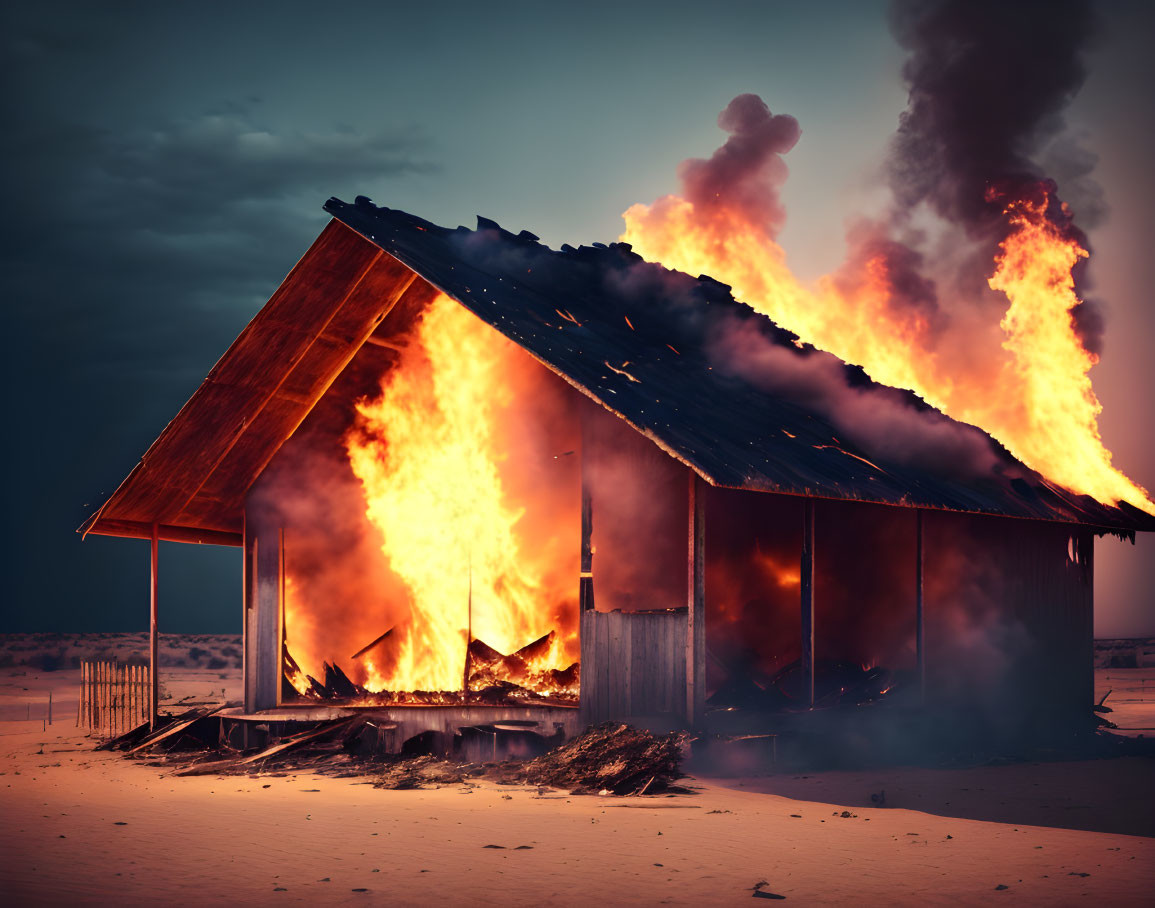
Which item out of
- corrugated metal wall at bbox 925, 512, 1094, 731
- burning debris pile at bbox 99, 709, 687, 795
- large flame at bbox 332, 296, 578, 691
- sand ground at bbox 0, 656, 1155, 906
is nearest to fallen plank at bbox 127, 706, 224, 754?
burning debris pile at bbox 99, 709, 687, 795

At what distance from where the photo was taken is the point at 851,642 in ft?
63.6

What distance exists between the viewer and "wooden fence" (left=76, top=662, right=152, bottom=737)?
20.7 m

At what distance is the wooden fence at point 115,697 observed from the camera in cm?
2072

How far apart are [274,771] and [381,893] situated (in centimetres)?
788

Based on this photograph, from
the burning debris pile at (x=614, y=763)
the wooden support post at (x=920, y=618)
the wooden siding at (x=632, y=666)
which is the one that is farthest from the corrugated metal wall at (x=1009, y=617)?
the burning debris pile at (x=614, y=763)

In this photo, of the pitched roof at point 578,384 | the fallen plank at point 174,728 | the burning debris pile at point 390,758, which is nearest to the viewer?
the burning debris pile at point 390,758

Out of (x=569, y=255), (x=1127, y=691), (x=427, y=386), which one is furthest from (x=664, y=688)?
(x=1127, y=691)

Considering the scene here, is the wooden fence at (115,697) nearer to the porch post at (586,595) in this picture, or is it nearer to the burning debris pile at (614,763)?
the porch post at (586,595)

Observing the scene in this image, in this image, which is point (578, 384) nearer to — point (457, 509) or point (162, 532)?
point (457, 509)

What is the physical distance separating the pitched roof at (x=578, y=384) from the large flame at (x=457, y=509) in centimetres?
110

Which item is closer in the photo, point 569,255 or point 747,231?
point 569,255

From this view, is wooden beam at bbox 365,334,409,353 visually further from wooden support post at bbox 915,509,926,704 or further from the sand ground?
wooden support post at bbox 915,509,926,704

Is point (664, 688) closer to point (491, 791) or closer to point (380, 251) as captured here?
point (491, 791)

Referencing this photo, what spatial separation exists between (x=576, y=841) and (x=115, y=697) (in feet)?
42.6
